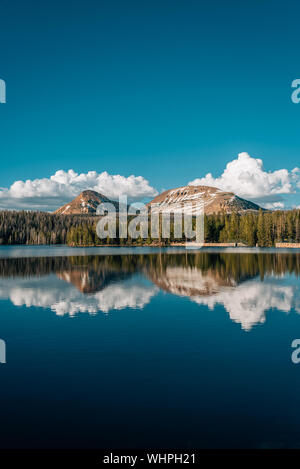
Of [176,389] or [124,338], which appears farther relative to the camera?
[124,338]

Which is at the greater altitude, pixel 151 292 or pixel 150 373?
pixel 151 292

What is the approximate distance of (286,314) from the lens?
85.6 ft

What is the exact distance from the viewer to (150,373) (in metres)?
14.8

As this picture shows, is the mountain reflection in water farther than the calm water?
Yes

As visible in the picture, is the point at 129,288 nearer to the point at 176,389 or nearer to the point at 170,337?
the point at 170,337

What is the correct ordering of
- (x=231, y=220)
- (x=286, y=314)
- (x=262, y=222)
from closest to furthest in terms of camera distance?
(x=286, y=314) < (x=262, y=222) < (x=231, y=220)

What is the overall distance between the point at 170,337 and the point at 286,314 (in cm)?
1078

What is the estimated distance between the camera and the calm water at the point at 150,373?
403 inches

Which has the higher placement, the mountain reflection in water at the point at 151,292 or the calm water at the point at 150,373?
the mountain reflection in water at the point at 151,292

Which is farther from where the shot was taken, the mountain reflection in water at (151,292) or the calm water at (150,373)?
the mountain reflection in water at (151,292)

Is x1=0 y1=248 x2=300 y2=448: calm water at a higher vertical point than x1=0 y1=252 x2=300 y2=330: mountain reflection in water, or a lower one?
lower

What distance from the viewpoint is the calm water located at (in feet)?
33.6

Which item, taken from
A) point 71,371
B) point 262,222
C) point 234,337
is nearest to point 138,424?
point 71,371

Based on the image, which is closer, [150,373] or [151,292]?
[150,373]
